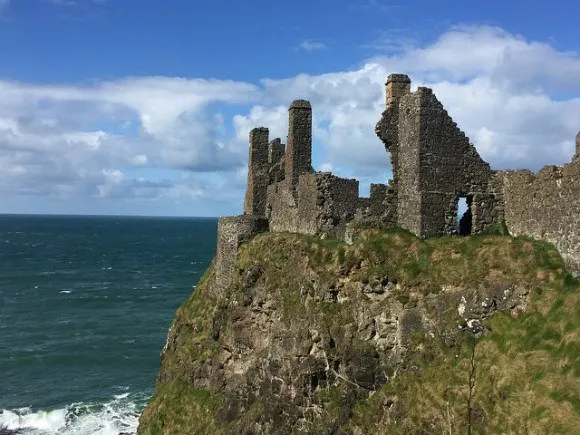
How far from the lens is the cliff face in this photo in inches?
767

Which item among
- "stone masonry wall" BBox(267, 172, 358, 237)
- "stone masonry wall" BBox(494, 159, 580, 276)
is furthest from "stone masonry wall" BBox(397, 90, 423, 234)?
"stone masonry wall" BBox(494, 159, 580, 276)

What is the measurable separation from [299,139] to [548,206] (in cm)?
1787

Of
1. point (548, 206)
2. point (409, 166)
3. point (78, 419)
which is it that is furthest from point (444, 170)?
point (78, 419)

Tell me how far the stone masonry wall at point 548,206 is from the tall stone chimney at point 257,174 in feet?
65.8

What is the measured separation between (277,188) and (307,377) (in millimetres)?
16673

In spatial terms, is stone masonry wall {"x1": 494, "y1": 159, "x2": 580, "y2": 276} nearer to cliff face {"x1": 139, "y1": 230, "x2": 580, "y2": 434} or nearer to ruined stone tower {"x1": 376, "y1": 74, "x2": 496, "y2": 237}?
cliff face {"x1": 139, "y1": 230, "x2": 580, "y2": 434}

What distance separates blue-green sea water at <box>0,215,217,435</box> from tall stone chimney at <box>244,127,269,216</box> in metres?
20.7

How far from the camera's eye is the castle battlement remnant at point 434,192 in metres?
22.7

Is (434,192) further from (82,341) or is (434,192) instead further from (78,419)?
(82,341)

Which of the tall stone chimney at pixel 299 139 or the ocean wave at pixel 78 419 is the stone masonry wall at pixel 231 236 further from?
the ocean wave at pixel 78 419

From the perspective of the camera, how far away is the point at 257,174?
43.5 m

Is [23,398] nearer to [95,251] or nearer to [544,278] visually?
[544,278]

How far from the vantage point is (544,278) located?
21.6m

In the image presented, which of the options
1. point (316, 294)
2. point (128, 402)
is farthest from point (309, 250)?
point (128, 402)
